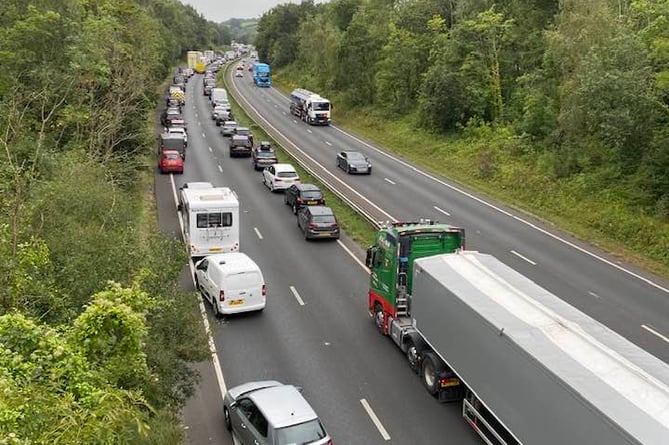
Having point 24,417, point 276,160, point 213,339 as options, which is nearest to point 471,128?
point 276,160

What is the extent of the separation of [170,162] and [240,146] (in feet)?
26.0

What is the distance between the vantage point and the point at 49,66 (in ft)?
111

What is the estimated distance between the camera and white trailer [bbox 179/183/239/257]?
24.1 metres

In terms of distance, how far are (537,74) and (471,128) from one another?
691 centimetres

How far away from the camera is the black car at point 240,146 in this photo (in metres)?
47.3

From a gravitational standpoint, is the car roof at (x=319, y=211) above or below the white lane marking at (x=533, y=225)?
above

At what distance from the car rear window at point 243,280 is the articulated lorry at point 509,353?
175 inches

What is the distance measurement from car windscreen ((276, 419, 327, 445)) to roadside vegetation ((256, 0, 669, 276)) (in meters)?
19.0

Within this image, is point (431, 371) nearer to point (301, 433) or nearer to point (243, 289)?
point (301, 433)

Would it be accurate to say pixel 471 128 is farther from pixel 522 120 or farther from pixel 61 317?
pixel 61 317

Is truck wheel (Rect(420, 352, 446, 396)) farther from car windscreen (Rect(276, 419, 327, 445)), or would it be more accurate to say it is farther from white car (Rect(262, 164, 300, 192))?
white car (Rect(262, 164, 300, 192))

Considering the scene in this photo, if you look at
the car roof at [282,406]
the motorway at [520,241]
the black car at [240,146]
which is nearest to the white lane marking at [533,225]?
the motorway at [520,241]

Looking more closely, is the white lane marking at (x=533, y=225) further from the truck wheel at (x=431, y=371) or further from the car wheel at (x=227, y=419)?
the car wheel at (x=227, y=419)

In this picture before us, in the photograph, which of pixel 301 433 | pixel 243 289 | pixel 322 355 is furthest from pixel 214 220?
pixel 301 433
